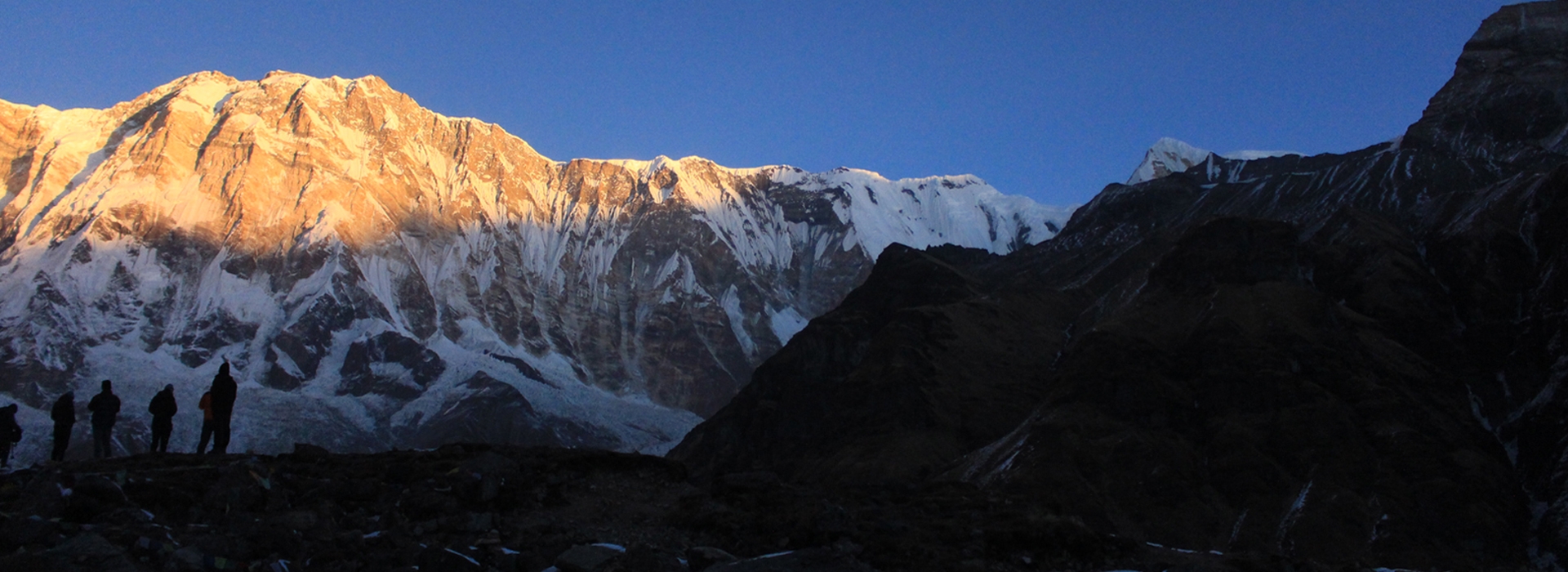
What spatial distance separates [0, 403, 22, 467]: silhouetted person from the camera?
4359cm

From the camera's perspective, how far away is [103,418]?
1761 inches

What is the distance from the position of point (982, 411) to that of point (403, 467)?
401ft

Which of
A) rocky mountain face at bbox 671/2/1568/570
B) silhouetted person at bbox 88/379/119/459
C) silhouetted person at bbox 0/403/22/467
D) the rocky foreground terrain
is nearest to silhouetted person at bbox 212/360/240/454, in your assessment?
the rocky foreground terrain

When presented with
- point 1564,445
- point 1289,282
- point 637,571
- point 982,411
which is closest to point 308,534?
point 637,571

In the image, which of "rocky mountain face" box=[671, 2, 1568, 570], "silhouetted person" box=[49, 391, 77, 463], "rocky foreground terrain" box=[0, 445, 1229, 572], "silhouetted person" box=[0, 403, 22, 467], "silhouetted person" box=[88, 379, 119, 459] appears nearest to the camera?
"rocky foreground terrain" box=[0, 445, 1229, 572]

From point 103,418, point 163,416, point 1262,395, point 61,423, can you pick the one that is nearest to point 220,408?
point 163,416

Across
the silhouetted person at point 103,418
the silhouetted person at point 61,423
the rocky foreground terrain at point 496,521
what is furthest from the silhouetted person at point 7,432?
the rocky foreground terrain at point 496,521

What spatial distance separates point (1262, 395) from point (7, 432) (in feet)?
390

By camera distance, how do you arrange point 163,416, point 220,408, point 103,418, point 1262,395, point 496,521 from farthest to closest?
point 1262,395
point 163,416
point 220,408
point 103,418
point 496,521

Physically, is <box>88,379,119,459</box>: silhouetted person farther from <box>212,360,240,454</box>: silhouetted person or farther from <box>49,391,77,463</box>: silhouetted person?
<box>212,360,240,454</box>: silhouetted person

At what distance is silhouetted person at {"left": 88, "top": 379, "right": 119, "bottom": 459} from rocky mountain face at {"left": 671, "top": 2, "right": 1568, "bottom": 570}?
198 ft

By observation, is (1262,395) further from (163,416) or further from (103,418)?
(103,418)

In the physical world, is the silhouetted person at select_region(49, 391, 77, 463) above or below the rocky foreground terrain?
above

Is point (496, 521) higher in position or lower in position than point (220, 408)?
lower
